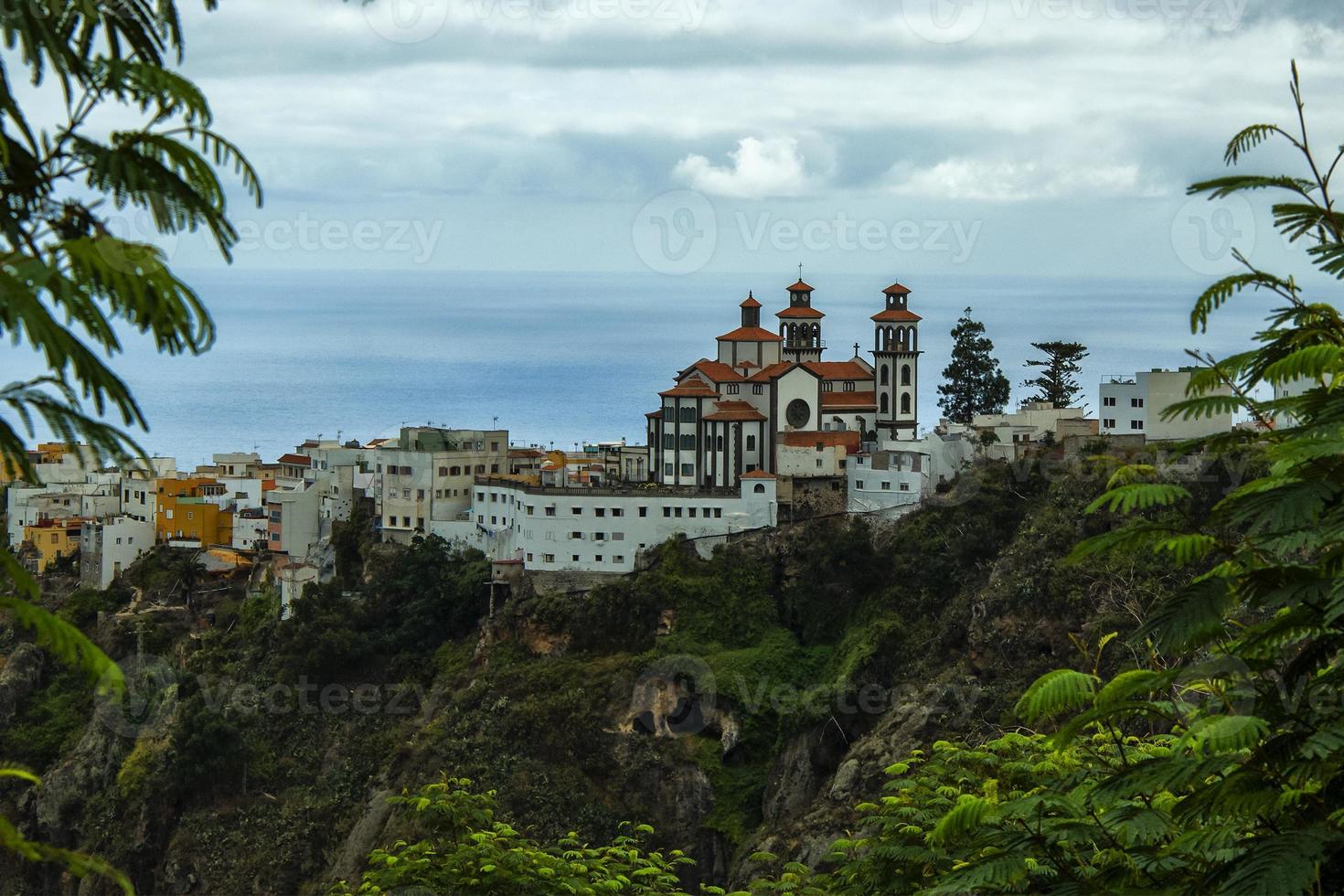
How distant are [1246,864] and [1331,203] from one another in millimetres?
3164

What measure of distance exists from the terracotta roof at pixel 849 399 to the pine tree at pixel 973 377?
9.31 m

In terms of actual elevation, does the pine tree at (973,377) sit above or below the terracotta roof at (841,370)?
above

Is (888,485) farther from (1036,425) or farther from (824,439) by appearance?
(1036,425)

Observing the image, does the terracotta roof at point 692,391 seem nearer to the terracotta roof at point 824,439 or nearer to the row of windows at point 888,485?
the terracotta roof at point 824,439

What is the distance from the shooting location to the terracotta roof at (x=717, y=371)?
64.8 meters

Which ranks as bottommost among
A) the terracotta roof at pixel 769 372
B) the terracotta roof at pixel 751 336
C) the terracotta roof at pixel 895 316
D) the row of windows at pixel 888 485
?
the row of windows at pixel 888 485

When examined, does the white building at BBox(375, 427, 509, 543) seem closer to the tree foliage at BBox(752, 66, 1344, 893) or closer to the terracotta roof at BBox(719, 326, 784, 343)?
the terracotta roof at BBox(719, 326, 784, 343)

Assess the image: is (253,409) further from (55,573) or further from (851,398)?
(851,398)

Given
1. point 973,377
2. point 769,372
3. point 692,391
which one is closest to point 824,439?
point 769,372

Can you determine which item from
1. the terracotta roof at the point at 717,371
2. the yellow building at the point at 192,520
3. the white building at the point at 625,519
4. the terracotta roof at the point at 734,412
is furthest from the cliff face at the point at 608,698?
the yellow building at the point at 192,520

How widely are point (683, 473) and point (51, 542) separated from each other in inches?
1165

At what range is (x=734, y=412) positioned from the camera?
62875 millimetres

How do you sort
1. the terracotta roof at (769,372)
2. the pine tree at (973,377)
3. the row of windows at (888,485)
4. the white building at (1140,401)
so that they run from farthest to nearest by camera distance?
the pine tree at (973,377) < the terracotta roof at (769,372) < the row of windows at (888,485) < the white building at (1140,401)

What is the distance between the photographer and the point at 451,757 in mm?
54531
